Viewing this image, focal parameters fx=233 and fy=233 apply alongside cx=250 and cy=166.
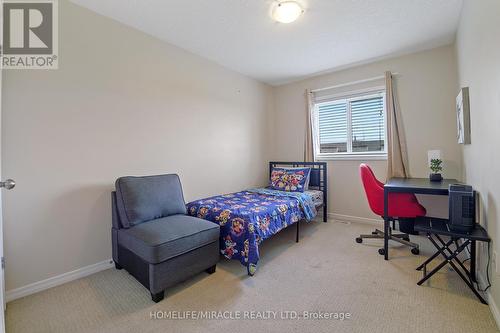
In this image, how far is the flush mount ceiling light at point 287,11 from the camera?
213 cm

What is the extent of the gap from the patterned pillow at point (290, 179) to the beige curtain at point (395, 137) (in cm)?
118

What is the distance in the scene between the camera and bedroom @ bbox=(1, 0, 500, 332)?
65.3 inches

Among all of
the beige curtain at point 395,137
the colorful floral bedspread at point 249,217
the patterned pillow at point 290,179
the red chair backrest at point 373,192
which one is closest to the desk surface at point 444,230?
the red chair backrest at point 373,192

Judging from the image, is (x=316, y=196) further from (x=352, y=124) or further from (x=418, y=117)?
(x=418, y=117)

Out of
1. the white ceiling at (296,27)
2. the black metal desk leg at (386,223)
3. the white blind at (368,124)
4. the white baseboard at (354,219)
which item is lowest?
the white baseboard at (354,219)

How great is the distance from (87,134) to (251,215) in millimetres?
1739

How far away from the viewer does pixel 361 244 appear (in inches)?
111

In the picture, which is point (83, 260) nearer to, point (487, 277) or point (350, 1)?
point (487, 277)

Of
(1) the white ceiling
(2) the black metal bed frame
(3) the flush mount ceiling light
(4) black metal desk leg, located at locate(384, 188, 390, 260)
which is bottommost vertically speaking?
(4) black metal desk leg, located at locate(384, 188, 390, 260)

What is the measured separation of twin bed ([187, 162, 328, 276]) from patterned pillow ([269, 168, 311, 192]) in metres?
0.11

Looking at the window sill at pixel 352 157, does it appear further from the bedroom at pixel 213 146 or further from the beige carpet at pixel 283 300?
the beige carpet at pixel 283 300

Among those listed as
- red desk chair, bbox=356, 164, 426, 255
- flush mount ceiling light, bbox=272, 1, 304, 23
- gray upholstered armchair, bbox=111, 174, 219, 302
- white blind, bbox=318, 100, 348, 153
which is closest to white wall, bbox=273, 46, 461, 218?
white blind, bbox=318, 100, 348, 153

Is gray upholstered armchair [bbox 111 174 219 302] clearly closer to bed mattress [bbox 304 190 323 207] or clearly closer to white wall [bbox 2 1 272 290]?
white wall [bbox 2 1 272 290]

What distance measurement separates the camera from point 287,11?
2.17 meters
